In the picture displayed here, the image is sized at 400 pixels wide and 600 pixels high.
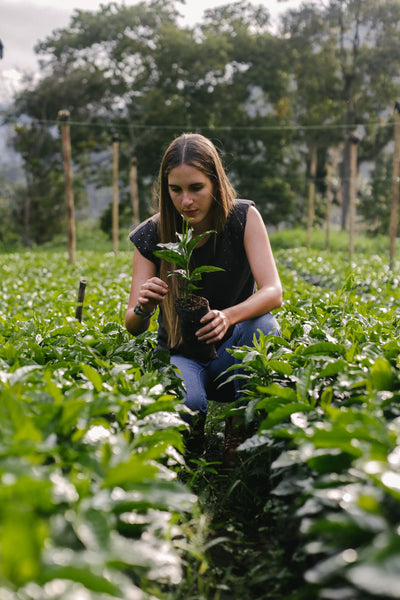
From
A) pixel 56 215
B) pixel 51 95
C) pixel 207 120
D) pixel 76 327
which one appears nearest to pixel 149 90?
pixel 207 120

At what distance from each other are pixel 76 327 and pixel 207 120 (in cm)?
3086

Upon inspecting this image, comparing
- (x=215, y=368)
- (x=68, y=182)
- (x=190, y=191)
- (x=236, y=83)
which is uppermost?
(x=236, y=83)

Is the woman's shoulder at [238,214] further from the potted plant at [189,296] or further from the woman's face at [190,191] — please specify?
the potted plant at [189,296]

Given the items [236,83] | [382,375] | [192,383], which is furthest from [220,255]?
[236,83]

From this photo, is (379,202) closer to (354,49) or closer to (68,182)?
(354,49)

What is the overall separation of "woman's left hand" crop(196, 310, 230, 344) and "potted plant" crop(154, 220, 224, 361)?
3 centimetres

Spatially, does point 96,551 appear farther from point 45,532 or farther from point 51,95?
point 51,95

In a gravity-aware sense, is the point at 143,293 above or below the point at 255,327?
above

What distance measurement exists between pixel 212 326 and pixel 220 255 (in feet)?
2.48

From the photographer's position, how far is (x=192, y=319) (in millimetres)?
2270

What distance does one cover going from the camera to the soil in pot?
224 cm

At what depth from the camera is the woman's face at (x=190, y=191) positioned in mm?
2625

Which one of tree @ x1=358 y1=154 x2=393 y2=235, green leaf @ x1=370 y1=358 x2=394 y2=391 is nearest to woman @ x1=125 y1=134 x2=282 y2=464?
green leaf @ x1=370 y1=358 x2=394 y2=391

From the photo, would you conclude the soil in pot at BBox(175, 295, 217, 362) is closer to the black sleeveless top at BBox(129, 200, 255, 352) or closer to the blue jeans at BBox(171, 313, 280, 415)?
the blue jeans at BBox(171, 313, 280, 415)
